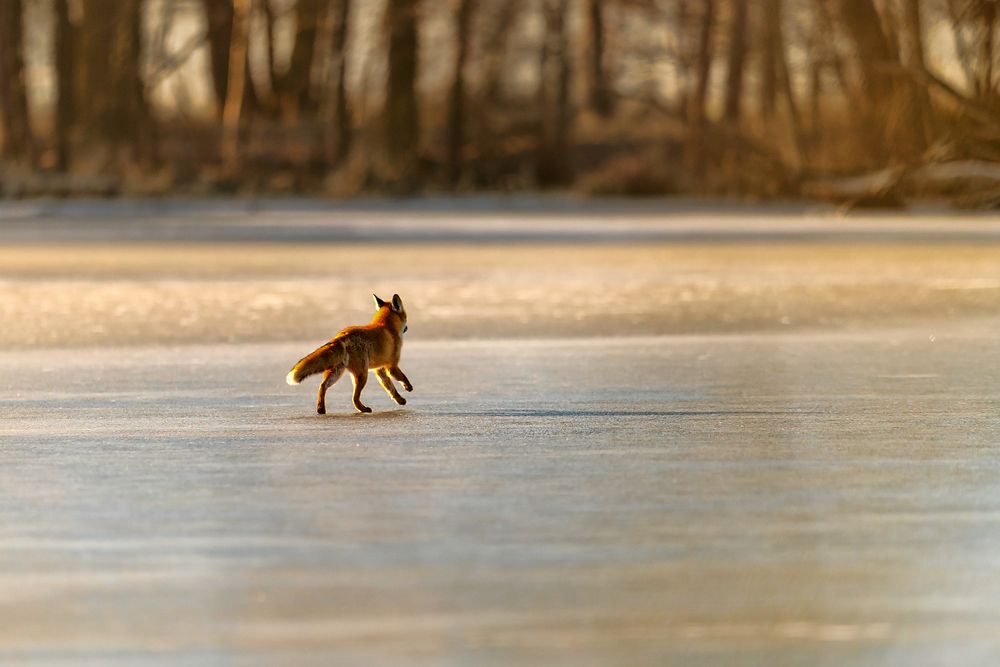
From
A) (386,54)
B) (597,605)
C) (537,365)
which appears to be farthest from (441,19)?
(597,605)

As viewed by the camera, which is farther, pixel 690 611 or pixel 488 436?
pixel 488 436

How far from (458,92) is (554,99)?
2.03 metres

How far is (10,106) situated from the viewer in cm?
4034

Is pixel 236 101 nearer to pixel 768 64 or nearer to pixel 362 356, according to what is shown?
pixel 768 64

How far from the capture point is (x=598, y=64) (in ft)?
144

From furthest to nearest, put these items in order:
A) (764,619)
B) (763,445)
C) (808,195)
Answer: (808,195)
(763,445)
(764,619)

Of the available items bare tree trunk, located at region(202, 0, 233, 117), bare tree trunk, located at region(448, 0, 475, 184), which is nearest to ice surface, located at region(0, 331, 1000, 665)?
bare tree trunk, located at region(448, 0, 475, 184)

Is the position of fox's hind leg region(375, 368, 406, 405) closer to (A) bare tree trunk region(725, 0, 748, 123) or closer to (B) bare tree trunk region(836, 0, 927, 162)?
(B) bare tree trunk region(836, 0, 927, 162)

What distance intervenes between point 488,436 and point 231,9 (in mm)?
34533

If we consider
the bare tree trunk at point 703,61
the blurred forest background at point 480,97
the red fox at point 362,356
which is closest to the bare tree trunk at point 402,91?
the blurred forest background at point 480,97

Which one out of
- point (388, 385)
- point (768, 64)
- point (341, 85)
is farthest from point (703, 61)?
point (388, 385)

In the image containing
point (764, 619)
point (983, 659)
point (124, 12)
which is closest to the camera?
point (983, 659)

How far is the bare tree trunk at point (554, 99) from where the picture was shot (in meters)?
37.1

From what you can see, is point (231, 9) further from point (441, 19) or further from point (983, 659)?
point (983, 659)
